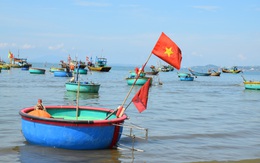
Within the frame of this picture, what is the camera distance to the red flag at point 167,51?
11.5m

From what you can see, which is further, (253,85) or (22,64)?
(22,64)

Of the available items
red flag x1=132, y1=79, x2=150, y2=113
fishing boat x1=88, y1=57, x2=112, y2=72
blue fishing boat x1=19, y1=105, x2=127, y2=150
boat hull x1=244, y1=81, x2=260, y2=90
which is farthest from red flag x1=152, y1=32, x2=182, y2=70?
fishing boat x1=88, y1=57, x2=112, y2=72

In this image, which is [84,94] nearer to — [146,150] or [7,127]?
[7,127]

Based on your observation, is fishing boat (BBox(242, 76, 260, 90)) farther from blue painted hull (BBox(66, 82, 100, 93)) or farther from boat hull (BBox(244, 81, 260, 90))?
blue painted hull (BBox(66, 82, 100, 93))

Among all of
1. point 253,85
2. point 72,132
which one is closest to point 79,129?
point 72,132

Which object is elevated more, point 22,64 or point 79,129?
point 22,64

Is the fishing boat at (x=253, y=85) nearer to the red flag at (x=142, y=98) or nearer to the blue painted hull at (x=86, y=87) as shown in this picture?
the blue painted hull at (x=86, y=87)

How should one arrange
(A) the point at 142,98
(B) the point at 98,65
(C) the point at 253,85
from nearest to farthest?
1. (A) the point at 142,98
2. (C) the point at 253,85
3. (B) the point at 98,65

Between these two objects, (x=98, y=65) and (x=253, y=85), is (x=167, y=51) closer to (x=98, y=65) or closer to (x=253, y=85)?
(x=253, y=85)

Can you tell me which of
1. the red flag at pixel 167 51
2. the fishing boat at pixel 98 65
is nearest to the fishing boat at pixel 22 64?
the fishing boat at pixel 98 65

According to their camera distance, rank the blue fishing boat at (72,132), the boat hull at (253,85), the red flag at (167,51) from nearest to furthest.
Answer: the blue fishing boat at (72,132)
the red flag at (167,51)
the boat hull at (253,85)

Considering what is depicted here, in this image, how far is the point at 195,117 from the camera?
21109mm

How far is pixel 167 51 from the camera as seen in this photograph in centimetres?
1157

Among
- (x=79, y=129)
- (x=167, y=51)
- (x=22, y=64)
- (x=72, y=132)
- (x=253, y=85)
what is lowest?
(x=72, y=132)
